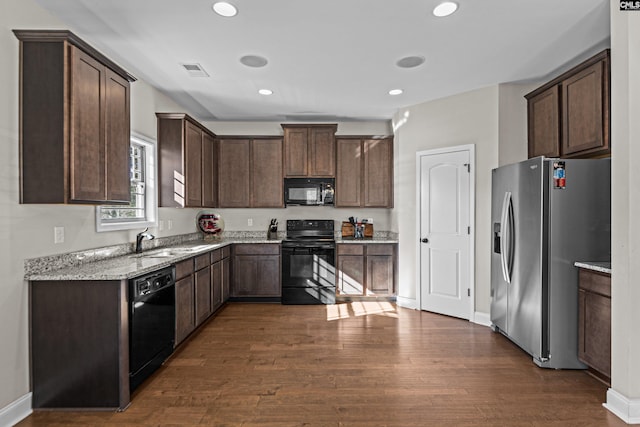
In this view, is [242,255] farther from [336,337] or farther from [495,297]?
[495,297]

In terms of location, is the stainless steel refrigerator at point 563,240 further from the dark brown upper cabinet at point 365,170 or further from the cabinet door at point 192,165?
the cabinet door at point 192,165

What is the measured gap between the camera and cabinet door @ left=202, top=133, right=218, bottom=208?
A: 4.73 meters

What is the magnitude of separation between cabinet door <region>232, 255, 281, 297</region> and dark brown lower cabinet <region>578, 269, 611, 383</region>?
345 cm

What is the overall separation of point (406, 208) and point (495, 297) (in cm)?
164

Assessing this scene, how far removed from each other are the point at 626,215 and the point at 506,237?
114cm

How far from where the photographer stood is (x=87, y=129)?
2.38m

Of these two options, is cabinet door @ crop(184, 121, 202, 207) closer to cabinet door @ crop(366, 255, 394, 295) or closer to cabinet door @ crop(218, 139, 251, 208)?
cabinet door @ crop(218, 139, 251, 208)

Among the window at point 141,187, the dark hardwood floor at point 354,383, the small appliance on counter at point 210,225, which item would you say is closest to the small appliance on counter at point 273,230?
the small appliance on counter at point 210,225

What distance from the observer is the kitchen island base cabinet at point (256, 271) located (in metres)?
4.93

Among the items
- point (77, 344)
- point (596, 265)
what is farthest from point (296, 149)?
point (596, 265)

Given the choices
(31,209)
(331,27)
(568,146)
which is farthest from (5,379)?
(568,146)

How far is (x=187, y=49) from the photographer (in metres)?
3.10

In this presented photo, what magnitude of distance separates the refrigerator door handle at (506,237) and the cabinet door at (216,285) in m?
3.21

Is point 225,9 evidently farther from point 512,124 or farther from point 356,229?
point 356,229
